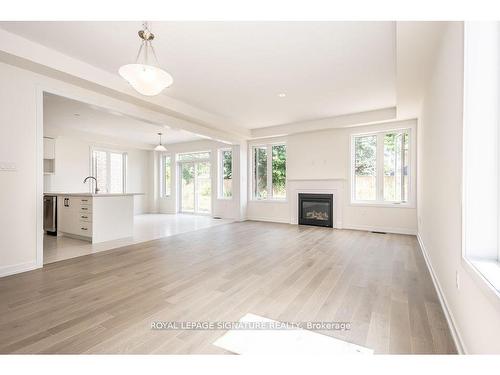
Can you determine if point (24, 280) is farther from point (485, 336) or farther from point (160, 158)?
point (160, 158)

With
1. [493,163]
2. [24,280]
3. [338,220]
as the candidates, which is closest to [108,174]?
[24,280]

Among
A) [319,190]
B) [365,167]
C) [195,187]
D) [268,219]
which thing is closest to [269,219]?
[268,219]

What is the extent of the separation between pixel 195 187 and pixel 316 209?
16.1 ft

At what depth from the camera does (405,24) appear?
2260 millimetres

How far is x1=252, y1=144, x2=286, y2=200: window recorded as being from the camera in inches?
292

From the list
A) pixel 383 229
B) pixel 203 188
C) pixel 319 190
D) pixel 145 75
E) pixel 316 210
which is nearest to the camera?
pixel 145 75

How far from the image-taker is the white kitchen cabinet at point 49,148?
6.51m

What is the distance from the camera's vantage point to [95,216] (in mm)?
4508

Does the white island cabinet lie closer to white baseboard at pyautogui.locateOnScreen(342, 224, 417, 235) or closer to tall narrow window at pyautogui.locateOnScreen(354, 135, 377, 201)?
white baseboard at pyautogui.locateOnScreen(342, 224, 417, 235)

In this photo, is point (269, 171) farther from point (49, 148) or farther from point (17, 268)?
point (49, 148)

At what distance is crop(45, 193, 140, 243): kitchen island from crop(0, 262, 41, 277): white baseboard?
1382mm

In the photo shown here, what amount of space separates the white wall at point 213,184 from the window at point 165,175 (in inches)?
8.2

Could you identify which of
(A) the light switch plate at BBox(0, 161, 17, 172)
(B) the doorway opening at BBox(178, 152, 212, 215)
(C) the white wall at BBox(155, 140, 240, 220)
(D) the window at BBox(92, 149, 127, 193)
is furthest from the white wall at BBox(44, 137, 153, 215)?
(A) the light switch plate at BBox(0, 161, 17, 172)

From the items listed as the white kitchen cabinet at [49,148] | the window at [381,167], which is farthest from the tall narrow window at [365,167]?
the white kitchen cabinet at [49,148]
